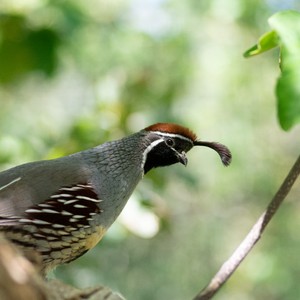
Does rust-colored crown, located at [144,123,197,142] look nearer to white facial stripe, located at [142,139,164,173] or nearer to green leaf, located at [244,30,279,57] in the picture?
white facial stripe, located at [142,139,164,173]

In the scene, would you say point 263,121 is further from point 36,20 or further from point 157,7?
point 36,20

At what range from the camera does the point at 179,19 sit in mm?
9133

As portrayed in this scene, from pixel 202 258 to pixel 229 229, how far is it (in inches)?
22.7

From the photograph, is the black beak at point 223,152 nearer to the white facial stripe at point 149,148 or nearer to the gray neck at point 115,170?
the white facial stripe at point 149,148

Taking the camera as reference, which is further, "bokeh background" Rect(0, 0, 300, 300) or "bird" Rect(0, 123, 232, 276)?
"bokeh background" Rect(0, 0, 300, 300)

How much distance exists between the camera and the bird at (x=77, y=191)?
3516 mm

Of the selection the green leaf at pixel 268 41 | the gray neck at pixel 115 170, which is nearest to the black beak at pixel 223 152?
the gray neck at pixel 115 170

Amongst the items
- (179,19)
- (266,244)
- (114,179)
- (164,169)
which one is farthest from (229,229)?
(114,179)

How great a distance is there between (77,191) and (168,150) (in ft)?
1.61

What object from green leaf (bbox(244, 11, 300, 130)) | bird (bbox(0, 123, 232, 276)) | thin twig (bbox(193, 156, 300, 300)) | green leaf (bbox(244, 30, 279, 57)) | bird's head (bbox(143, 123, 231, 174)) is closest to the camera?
green leaf (bbox(244, 11, 300, 130))

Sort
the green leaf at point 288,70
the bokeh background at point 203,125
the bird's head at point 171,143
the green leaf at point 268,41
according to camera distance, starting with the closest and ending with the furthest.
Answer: the green leaf at point 288,70 < the green leaf at point 268,41 < the bird's head at point 171,143 < the bokeh background at point 203,125

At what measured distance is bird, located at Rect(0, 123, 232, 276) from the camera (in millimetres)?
3516

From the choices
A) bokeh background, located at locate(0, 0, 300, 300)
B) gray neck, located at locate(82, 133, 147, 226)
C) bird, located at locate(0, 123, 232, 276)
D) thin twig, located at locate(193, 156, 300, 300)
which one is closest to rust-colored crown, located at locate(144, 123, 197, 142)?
bird, located at locate(0, 123, 232, 276)

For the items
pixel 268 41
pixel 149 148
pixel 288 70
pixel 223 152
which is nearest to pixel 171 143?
pixel 149 148
